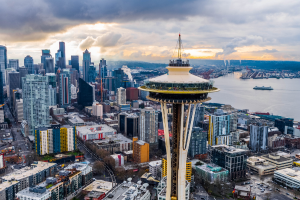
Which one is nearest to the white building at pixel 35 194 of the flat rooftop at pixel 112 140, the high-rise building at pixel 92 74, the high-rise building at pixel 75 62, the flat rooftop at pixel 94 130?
the flat rooftop at pixel 112 140

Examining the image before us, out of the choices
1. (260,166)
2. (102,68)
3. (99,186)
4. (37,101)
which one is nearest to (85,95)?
(37,101)

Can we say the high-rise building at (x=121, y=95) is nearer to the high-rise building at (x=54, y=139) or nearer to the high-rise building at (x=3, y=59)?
the high-rise building at (x=54, y=139)

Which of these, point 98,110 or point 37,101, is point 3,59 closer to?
point 98,110

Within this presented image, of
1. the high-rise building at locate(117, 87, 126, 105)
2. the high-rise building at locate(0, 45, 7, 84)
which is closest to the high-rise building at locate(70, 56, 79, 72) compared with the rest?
the high-rise building at locate(0, 45, 7, 84)

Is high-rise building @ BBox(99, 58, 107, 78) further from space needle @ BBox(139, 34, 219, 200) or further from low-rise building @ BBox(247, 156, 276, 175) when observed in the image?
space needle @ BBox(139, 34, 219, 200)

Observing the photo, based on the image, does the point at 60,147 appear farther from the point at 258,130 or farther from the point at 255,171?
the point at 258,130

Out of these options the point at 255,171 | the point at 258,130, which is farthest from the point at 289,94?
the point at 255,171
